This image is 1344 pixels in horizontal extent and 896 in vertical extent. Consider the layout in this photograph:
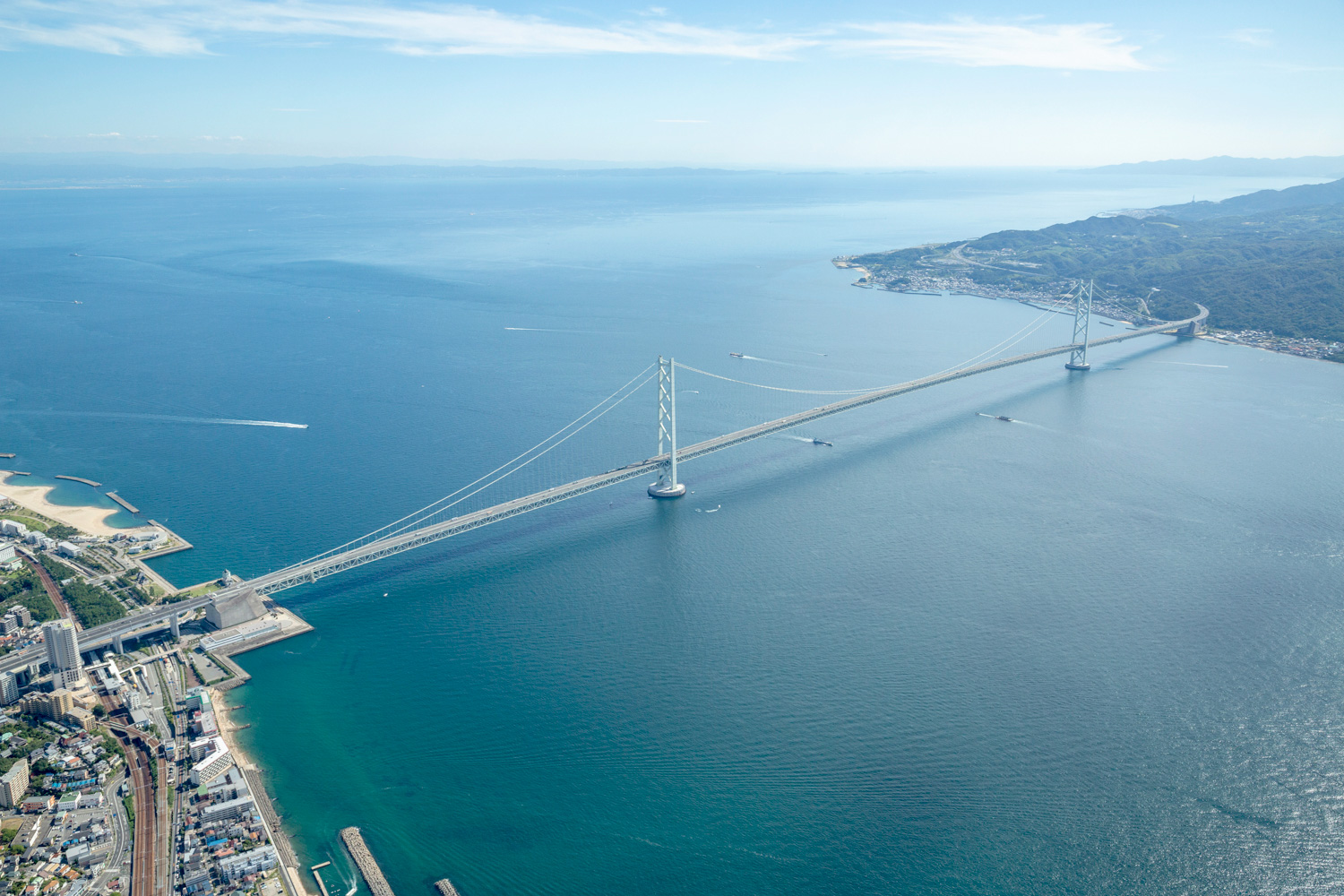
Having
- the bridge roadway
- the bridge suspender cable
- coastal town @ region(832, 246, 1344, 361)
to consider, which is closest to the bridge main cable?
the bridge roadway

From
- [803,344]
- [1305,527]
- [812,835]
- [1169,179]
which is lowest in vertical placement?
[812,835]

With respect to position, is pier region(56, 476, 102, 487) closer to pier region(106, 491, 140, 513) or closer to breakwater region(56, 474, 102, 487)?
breakwater region(56, 474, 102, 487)

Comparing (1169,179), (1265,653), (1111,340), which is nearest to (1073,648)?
(1265,653)

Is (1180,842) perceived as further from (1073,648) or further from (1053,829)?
(1073,648)

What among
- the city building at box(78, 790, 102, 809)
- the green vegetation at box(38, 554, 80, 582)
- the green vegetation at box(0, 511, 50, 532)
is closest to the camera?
the city building at box(78, 790, 102, 809)

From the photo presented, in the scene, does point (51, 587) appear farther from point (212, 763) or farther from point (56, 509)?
point (212, 763)

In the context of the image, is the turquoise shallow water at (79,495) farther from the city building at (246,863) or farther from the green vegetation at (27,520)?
the city building at (246,863)

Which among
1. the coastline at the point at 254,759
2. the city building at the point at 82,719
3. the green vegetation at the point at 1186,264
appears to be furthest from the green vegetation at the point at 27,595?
the green vegetation at the point at 1186,264

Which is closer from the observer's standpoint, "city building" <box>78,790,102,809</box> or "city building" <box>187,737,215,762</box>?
"city building" <box>78,790,102,809</box>
